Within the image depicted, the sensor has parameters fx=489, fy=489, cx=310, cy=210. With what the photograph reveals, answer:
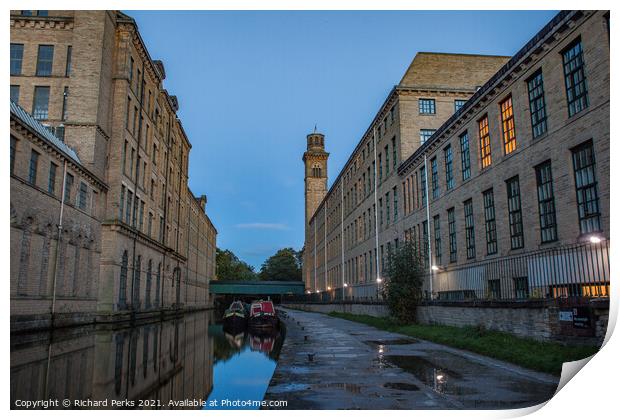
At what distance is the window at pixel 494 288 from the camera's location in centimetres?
2085

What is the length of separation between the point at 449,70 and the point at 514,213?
22.5 meters

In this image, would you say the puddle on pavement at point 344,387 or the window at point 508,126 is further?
the window at point 508,126

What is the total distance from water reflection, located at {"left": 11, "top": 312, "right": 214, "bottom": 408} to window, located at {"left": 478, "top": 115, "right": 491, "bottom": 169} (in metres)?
15.5

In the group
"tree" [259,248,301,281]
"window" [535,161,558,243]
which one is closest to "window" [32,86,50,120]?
"window" [535,161,558,243]

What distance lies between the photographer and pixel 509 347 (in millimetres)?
13969

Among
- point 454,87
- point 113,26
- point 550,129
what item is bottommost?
point 550,129

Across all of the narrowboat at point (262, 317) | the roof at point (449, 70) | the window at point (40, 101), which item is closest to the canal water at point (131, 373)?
the narrowboat at point (262, 317)

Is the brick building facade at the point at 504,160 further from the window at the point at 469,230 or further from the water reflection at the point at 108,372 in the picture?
the water reflection at the point at 108,372

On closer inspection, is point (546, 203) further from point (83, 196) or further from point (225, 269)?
point (225, 269)

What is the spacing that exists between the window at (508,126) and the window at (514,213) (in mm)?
1468

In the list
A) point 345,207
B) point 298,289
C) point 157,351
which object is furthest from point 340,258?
point 157,351
